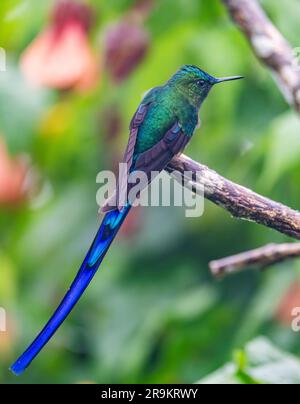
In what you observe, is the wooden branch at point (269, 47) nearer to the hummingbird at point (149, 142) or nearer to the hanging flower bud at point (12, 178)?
the hummingbird at point (149, 142)

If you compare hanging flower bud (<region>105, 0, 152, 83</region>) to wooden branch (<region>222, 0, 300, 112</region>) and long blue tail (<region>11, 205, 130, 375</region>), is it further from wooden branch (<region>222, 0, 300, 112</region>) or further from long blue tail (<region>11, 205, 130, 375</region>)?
long blue tail (<region>11, 205, 130, 375</region>)

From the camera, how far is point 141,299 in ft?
6.69

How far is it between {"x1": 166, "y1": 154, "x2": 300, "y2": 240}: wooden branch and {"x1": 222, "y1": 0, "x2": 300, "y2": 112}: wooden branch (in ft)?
0.25

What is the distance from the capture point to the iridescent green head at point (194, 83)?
64cm

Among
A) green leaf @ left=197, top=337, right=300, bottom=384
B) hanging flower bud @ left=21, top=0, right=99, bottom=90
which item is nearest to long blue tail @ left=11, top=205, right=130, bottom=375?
hanging flower bud @ left=21, top=0, right=99, bottom=90

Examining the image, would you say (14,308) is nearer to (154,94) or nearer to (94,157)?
(94,157)

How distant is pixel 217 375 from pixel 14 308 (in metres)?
0.92

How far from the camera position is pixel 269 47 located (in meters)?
0.74

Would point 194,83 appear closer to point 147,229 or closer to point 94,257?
point 94,257

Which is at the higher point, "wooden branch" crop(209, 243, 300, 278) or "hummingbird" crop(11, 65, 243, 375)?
"hummingbird" crop(11, 65, 243, 375)

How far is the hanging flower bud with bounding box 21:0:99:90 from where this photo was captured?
0.94 meters

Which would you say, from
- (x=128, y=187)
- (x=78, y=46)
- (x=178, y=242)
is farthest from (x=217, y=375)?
(x=178, y=242)

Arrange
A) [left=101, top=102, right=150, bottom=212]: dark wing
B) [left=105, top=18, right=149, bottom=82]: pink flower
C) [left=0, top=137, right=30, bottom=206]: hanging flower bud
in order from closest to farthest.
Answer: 1. [left=101, top=102, right=150, bottom=212]: dark wing
2. [left=105, top=18, right=149, bottom=82]: pink flower
3. [left=0, top=137, right=30, bottom=206]: hanging flower bud

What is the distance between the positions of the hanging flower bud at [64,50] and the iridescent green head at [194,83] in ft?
0.83
